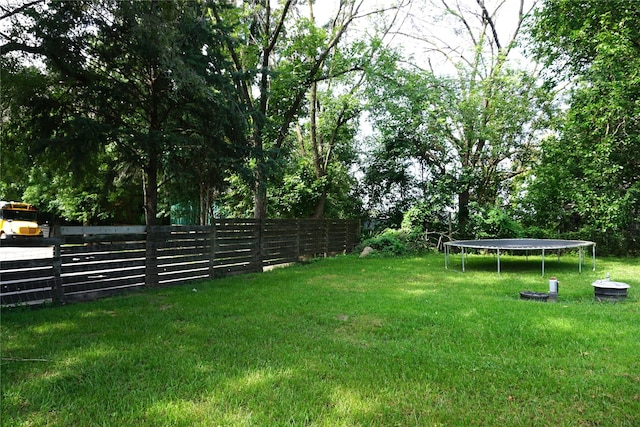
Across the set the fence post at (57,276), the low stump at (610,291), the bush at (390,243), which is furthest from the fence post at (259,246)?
the low stump at (610,291)

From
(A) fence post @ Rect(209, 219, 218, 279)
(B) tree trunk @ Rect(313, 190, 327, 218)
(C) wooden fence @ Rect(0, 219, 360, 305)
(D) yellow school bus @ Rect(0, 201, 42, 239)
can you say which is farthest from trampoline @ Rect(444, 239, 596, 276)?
(D) yellow school bus @ Rect(0, 201, 42, 239)

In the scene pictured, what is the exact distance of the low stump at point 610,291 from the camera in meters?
5.53

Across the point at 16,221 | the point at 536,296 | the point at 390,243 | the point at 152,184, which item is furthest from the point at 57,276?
the point at 16,221

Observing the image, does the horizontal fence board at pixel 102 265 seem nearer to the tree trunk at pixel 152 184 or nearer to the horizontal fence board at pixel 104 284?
the horizontal fence board at pixel 104 284

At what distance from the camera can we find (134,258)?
632 centimetres

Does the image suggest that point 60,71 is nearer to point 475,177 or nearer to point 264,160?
point 264,160

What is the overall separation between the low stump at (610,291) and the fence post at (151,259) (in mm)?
6861

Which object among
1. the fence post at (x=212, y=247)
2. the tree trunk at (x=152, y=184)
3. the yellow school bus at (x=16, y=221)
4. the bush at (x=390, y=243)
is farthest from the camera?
the yellow school bus at (x=16, y=221)

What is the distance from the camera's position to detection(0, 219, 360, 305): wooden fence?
5070 millimetres

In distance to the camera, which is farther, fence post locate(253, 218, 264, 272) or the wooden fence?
fence post locate(253, 218, 264, 272)

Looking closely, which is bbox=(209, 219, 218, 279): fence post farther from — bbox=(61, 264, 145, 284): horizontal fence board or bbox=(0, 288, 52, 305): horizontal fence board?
bbox=(0, 288, 52, 305): horizontal fence board

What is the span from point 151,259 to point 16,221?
1679cm

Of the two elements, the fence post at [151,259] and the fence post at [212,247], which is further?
the fence post at [212,247]

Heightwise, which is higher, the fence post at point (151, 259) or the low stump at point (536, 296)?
the fence post at point (151, 259)
